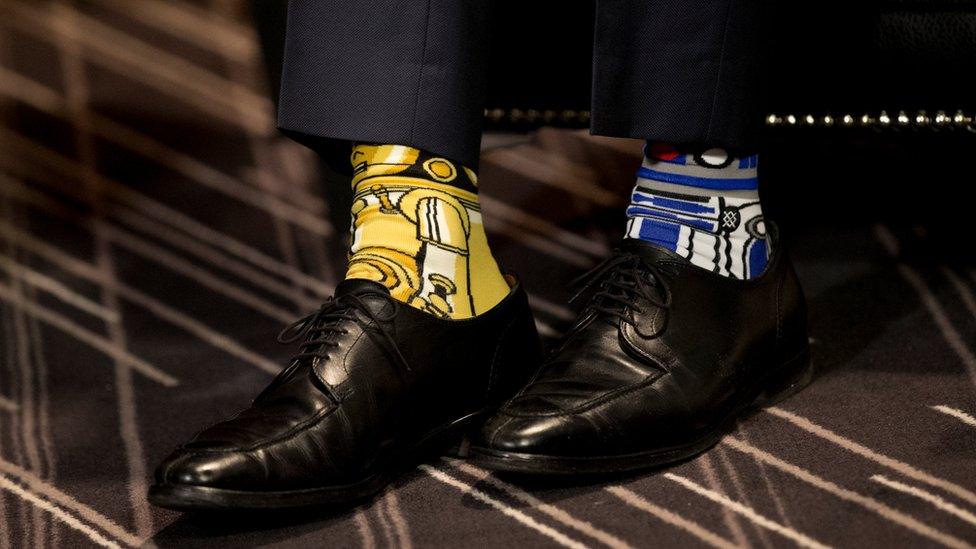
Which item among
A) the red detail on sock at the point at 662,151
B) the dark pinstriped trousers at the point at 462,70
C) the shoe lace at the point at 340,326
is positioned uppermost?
the dark pinstriped trousers at the point at 462,70

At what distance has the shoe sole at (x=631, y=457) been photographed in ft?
1.96

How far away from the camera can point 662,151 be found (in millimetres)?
726

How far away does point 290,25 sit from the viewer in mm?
705

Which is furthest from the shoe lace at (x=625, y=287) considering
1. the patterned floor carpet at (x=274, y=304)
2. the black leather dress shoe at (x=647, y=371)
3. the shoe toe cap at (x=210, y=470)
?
the shoe toe cap at (x=210, y=470)

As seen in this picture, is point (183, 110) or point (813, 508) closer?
point (813, 508)

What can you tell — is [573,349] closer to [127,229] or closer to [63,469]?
[63,469]

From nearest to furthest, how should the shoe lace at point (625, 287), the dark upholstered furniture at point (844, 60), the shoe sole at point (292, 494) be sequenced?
1. the shoe sole at point (292, 494)
2. the shoe lace at point (625, 287)
3. the dark upholstered furniture at point (844, 60)

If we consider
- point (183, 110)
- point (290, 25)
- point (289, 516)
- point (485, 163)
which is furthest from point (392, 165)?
point (183, 110)

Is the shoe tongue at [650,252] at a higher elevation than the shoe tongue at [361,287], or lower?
higher

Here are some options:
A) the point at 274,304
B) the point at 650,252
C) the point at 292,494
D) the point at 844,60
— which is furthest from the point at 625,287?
the point at 274,304

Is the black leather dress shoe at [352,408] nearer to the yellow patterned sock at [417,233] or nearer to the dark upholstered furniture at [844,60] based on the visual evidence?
the yellow patterned sock at [417,233]

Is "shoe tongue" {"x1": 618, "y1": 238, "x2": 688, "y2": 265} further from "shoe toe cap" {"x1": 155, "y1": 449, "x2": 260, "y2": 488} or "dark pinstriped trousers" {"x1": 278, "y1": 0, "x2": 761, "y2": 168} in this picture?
"shoe toe cap" {"x1": 155, "y1": 449, "x2": 260, "y2": 488}

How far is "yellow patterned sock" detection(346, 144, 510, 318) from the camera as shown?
2.24 ft

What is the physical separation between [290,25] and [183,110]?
1.32 m
